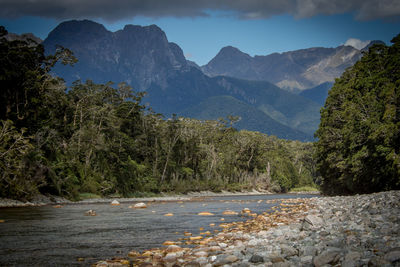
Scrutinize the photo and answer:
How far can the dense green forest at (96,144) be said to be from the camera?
105 ft

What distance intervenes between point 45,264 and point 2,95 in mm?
28272

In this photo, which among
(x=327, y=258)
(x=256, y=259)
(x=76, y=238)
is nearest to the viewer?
(x=327, y=258)

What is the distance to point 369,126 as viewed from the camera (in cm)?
2897

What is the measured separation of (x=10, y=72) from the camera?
31.3 m

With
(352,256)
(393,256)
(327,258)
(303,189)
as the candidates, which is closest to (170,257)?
(327,258)

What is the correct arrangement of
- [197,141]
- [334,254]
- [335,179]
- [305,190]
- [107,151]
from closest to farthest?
[334,254] < [335,179] < [107,151] < [197,141] < [305,190]

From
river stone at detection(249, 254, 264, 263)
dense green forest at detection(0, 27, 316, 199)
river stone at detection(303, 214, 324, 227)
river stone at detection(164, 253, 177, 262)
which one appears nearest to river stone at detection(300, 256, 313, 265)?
river stone at detection(249, 254, 264, 263)

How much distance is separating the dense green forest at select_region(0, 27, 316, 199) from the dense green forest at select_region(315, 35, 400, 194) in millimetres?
27159

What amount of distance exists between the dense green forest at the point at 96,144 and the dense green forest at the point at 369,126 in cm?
2716

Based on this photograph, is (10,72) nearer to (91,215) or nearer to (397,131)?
(91,215)

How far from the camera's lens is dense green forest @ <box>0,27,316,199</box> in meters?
32.0

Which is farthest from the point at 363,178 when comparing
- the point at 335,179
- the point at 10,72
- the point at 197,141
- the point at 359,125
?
the point at 197,141

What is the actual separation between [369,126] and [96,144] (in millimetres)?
32763

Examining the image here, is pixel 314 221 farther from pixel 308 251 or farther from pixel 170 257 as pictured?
pixel 170 257
